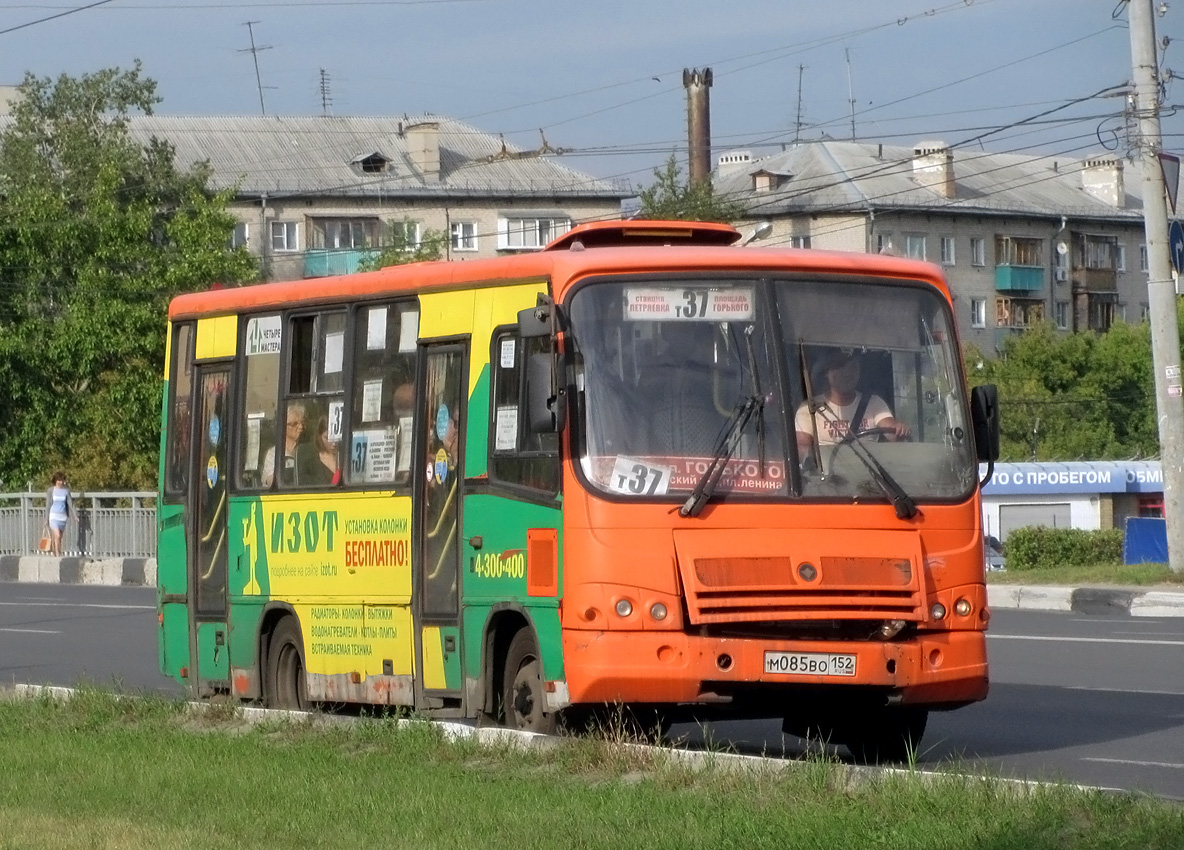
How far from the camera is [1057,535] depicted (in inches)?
1292

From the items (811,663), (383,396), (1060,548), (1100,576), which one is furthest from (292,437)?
(1060,548)

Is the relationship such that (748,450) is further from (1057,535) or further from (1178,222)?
(1057,535)

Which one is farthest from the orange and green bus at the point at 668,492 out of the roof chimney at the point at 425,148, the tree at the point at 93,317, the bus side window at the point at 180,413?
the roof chimney at the point at 425,148

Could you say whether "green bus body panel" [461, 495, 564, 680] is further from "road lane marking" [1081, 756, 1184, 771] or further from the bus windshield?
"road lane marking" [1081, 756, 1184, 771]

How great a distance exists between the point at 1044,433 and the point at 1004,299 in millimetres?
12316

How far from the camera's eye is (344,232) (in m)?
84.4

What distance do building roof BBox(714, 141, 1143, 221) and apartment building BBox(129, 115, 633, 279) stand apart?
713 cm

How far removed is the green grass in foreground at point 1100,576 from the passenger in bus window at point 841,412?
1488 cm

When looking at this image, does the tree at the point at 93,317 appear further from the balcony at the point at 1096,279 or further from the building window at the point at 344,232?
the balcony at the point at 1096,279

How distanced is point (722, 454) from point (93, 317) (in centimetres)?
4284

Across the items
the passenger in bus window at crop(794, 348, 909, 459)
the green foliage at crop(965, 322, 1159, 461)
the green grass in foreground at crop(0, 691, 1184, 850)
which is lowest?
the green grass in foreground at crop(0, 691, 1184, 850)

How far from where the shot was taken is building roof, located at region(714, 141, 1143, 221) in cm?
8450

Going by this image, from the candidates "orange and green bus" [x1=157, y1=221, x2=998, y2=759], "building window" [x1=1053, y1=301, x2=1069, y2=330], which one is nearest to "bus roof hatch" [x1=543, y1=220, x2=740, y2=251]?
"orange and green bus" [x1=157, y1=221, x2=998, y2=759]

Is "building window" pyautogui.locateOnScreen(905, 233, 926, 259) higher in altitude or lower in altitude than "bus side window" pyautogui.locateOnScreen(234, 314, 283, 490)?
higher
